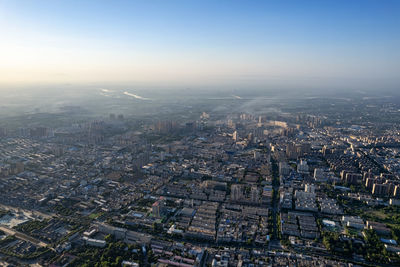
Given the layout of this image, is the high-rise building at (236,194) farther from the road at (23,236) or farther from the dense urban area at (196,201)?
the road at (23,236)

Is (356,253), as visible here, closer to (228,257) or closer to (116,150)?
(228,257)

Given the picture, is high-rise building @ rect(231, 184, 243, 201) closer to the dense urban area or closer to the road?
the dense urban area

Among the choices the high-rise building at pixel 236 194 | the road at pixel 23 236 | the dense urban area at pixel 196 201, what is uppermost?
the high-rise building at pixel 236 194

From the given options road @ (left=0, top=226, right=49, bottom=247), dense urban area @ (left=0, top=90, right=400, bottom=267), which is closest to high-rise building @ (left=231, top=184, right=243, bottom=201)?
dense urban area @ (left=0, top=90, right=400, bottom=267)

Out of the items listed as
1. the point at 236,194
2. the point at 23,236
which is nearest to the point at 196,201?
the point at 236,194

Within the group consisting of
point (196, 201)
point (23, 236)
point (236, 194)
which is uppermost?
point (236, 194)

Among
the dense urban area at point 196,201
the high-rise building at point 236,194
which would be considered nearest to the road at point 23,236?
the dense urban area at point 196,201

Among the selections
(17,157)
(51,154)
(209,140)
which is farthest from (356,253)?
(17,157)

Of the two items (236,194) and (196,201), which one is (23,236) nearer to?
(196,201)
